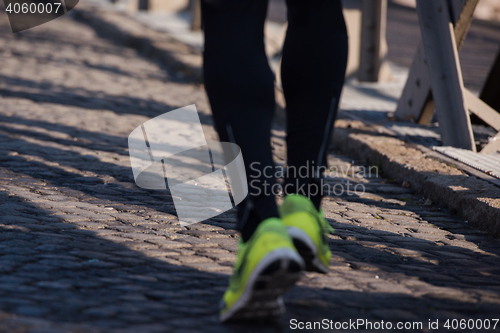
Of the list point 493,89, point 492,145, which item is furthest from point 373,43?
point 492,145

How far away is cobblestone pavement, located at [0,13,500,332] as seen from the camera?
1.83 metres

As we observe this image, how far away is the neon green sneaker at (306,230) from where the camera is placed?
1797 mm

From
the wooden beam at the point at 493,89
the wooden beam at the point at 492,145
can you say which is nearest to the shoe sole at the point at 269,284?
the wooden beam at the point at 492,145

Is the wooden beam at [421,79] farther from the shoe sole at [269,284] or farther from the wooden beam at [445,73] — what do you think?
the shoe sole at [269,284]

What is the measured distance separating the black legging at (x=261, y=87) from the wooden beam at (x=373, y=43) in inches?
195

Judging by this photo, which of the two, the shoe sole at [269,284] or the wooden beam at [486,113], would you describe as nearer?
the shoe sole at [269,284]

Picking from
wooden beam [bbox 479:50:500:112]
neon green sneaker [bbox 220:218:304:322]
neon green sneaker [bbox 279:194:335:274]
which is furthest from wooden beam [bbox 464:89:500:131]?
neon green sneaker [bbox 220:218:304:322]

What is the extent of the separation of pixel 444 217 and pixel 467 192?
0.60 ft

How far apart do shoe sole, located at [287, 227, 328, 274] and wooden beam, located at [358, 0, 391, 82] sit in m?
5.21

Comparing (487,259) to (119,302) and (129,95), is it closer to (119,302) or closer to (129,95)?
(119,302)

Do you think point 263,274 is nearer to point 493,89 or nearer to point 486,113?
point 486,113

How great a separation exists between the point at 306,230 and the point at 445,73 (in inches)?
111

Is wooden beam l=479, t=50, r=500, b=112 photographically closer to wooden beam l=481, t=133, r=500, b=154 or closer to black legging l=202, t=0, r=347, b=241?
wooden beam l=481, t=133, r=500, b=154

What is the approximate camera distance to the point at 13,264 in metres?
2.12
